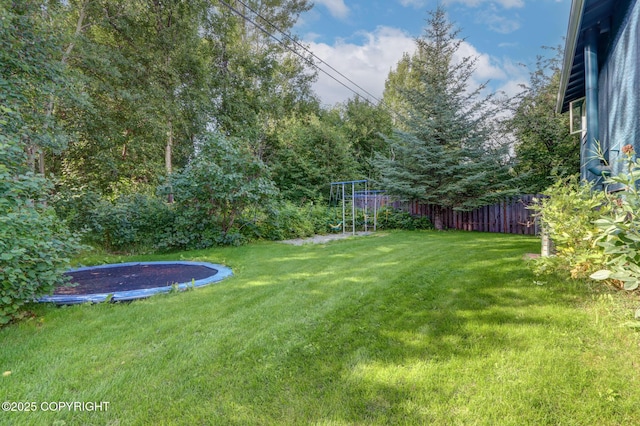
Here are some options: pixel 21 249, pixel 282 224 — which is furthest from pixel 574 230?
pixel 282 224

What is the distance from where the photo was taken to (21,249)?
2053 millimetres

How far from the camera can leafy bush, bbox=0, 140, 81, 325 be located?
2146mm

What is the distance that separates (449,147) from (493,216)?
253cm

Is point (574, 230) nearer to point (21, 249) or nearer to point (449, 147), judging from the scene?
point (21, 249)

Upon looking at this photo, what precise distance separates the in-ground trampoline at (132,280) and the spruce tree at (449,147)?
263 inches

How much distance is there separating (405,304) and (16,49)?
5820 mm

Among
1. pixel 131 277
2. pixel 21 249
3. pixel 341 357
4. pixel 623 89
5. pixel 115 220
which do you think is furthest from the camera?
→ pixel 115 220

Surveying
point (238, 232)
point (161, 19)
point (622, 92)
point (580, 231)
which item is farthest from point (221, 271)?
point (161, 19)

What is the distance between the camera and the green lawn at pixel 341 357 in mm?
1319

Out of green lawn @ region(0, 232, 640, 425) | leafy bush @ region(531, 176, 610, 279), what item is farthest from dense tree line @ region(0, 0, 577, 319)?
leafy bush @ region(531, 176, 610, 279)

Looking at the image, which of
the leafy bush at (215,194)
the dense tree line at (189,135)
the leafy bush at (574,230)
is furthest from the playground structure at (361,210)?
the leafy bush at (574,230)

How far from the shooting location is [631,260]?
5.35 feet

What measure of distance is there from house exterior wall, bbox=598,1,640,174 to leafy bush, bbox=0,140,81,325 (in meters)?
4.89

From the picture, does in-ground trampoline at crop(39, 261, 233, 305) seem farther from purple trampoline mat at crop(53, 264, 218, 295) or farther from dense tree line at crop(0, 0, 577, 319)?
dense tree line at crop(0, 0, 577, 319)
